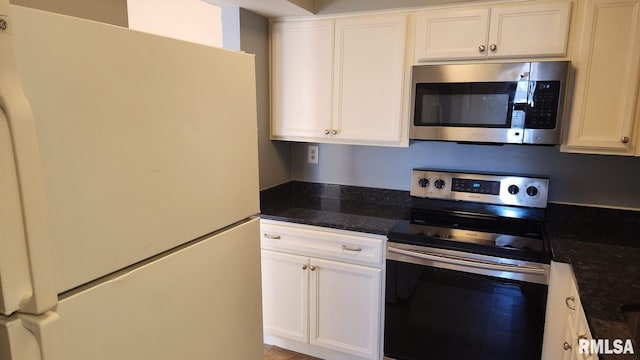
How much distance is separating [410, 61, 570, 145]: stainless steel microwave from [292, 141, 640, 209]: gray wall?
35cm

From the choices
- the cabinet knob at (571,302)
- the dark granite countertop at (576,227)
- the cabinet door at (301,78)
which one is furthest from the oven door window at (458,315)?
the cabinet door at (301,78)

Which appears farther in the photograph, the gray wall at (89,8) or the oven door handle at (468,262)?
the oven door handle at (468,262)

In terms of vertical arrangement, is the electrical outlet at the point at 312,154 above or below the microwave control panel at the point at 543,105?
below

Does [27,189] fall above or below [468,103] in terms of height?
below

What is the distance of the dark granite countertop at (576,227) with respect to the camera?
49.9 inches

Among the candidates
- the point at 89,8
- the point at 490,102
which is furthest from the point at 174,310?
the point at 490,102

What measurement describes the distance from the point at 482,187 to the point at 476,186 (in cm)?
3

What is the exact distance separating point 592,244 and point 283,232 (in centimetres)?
150

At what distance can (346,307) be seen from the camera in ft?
7.16

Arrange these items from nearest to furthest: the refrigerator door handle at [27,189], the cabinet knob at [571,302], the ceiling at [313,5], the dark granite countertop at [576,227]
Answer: the refrigerator door handle at [27,189] < the dark granite countertop at [576,227] < the cabinet knob at [571,302] < the ceiling at [313,5]

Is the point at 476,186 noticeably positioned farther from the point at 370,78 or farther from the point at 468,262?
the point at 370,78

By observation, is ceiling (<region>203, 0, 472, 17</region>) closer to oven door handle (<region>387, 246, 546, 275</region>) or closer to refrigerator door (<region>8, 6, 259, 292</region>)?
refrigerator door (<region>8, 6, 259, 292</region>)

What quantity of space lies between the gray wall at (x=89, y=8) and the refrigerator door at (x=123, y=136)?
418 millimetres

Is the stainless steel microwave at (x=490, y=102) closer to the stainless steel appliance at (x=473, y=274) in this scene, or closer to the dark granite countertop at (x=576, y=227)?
the stainless steel appliance at (x=473, y=274)
